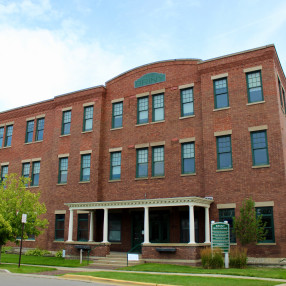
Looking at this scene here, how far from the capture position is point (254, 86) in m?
21.9

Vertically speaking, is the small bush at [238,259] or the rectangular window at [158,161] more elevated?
the rectangular window at [158,161]

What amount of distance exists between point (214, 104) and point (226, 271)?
34.7 ft

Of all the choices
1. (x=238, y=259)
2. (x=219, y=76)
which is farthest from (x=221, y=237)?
(x=219, y=76)

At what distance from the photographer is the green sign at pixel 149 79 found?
84.0 ft

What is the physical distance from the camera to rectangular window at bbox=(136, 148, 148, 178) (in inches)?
974

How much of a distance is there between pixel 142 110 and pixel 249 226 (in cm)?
1118

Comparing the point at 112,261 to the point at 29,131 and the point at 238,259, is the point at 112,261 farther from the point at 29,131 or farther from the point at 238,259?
the point at 29,131

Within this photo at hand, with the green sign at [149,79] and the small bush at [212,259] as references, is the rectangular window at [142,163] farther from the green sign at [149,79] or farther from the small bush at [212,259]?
the small bush at [212,259]

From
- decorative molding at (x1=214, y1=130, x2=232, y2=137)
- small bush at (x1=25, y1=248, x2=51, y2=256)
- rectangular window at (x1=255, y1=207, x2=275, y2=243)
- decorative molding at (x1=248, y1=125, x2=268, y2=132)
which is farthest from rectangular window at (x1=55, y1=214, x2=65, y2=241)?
decorative molding at (x1=248, y1=125, x2=268, y2=132)

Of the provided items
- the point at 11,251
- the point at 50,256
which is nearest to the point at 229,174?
the point at 50,256

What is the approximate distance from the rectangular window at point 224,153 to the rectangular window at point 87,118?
10453 mm

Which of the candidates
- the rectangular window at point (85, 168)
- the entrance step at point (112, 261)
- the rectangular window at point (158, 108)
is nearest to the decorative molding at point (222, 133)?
the rectangular window at point (158, 108)

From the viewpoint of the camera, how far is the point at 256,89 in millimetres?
21812

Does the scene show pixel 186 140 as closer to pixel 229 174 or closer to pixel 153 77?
pixel 229 174
